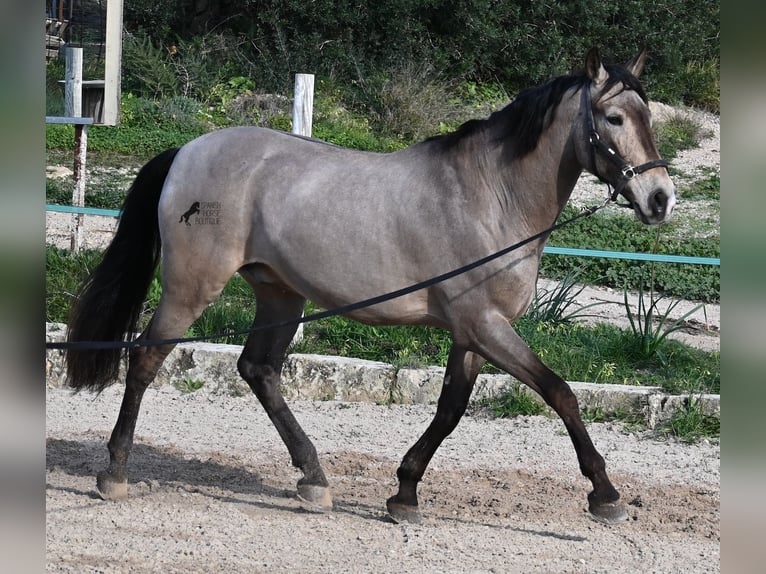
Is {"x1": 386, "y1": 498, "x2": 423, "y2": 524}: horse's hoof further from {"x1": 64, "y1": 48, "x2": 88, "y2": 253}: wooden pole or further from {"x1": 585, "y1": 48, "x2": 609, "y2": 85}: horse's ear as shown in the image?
{"x1": 64, "y1": 48, "x2": 88, "y2": 253}: wooden pole

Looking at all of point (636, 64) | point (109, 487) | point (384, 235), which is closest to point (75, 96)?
point (109, 487)

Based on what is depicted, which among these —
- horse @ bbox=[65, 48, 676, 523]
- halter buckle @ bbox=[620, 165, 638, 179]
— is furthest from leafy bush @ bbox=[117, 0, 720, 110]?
halter buckle @ bbox=[620, 165, 638, 179]

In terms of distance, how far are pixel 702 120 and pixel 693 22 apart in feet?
5.71

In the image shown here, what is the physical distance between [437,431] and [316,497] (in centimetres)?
69

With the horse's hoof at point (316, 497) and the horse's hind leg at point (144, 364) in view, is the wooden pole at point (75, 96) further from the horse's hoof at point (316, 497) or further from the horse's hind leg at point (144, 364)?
the horse's hoof at point (316, 497)

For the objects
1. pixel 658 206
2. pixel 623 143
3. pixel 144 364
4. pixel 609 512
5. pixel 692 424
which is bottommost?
pixel 692 424

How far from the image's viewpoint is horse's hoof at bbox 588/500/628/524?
13.7 feet

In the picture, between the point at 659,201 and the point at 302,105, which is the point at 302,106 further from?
the point at 659,201

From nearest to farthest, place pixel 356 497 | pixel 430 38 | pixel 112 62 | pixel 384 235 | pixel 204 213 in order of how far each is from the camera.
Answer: pixel 384 235
pixel 204 213
pixel 356 497
pixel 112 62
pixel 430 38

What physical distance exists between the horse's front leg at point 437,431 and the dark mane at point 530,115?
97cm

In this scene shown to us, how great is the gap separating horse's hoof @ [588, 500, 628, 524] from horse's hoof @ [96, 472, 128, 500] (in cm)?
223

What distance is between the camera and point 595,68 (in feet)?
13.5

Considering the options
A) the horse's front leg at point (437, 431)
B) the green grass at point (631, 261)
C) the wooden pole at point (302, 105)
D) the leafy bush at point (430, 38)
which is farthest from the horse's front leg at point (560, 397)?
the leafy bush at point (430, 38)

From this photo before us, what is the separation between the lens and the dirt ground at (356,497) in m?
4.13
